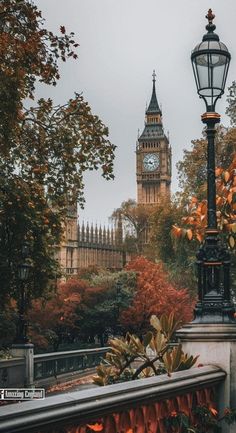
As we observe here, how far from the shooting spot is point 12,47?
17312 millimetres

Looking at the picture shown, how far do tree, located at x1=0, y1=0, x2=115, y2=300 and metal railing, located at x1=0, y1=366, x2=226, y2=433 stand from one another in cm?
1049

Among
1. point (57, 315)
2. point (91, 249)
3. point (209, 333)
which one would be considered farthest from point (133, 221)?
point (209, 333)

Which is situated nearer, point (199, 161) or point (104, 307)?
point (199, 161)

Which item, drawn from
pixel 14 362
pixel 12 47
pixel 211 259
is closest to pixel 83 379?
pixel 14 362

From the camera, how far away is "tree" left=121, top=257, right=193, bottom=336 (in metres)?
60.6

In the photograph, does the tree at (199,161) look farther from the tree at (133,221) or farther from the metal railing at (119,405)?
the tree at (133,221)

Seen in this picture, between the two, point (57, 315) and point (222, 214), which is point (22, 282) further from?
point (57, 315)

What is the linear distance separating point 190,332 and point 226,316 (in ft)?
2.33

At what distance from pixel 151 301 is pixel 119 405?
5635 cm

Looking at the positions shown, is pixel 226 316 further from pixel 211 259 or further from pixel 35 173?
pixel 35 173

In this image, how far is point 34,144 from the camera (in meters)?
21.3

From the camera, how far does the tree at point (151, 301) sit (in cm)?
6059

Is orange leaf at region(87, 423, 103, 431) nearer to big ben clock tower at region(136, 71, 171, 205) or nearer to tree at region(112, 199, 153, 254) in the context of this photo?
tree at region(112, 199, 153, 254)

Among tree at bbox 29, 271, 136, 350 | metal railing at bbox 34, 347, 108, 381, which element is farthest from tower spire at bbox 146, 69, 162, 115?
metal railing at bbox 34, 347, 108, 381
